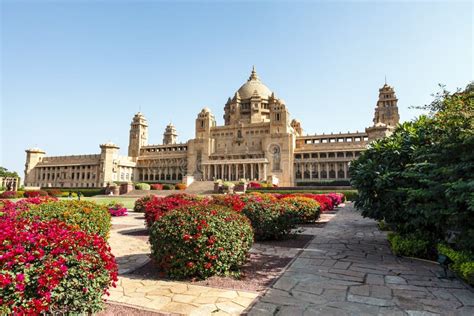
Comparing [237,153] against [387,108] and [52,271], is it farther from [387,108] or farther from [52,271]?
[52,271]

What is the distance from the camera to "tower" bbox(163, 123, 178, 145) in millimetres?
99200

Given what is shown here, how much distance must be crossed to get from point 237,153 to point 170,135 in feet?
137

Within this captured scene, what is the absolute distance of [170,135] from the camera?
9956cm

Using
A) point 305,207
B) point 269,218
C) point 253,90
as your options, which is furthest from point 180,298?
point 253,90

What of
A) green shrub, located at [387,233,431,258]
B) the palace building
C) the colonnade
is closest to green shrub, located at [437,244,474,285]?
green shrub, located at [387,233,431,258]

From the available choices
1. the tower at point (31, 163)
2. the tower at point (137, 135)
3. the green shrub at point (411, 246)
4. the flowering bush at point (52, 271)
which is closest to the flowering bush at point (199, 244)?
the flowering bush at point (52, 271)

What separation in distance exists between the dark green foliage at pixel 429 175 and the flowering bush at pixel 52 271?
20.3 feet

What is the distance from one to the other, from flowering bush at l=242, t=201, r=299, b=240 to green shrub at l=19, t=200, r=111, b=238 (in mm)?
4589

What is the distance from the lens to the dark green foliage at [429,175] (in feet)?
19.6

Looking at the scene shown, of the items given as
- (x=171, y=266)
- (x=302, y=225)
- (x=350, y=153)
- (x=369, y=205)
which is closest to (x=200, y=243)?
(x=171, y=266)

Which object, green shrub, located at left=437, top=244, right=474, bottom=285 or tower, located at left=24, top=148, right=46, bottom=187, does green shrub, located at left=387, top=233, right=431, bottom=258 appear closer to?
green shrub, located at left=437, top=244, right=474, bottom=285

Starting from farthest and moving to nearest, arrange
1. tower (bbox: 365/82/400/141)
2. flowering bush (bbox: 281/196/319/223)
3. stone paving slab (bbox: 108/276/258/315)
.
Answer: tower (bbox: 365/82/400/141)
flowering bush (bbox: 281/196/319/223)
stone paving slab (bbox: 108/276/258/315)

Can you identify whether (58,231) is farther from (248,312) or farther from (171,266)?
(248,312)

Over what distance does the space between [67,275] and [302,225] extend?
1257cm
